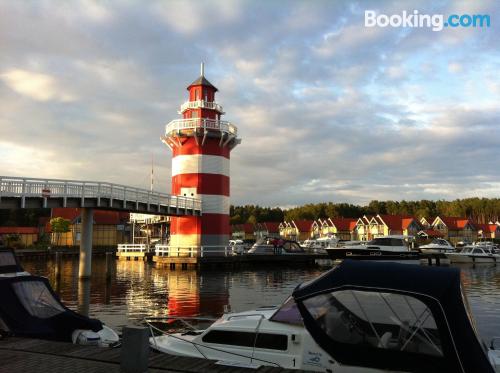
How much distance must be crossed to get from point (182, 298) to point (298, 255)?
79.2 ft

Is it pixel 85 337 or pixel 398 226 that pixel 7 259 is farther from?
pixel 398 226

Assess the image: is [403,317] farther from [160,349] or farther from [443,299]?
[160,349]

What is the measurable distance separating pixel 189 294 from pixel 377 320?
2007cm

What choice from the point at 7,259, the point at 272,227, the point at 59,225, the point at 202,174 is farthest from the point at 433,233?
the point at 7,259

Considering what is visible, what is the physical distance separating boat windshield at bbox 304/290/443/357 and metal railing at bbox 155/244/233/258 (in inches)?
1396

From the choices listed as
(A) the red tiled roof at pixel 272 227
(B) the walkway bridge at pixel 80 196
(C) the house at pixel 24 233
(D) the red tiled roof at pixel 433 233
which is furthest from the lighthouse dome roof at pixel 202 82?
(A) the red tiled roof at pixel 272 227

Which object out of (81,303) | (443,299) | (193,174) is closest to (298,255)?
(193,174)

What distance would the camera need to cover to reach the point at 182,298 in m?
24.3

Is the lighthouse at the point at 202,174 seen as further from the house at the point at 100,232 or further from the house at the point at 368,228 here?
the house at the point at 368,228

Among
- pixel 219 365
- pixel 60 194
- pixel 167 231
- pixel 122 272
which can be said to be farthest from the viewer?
pixel 167 231

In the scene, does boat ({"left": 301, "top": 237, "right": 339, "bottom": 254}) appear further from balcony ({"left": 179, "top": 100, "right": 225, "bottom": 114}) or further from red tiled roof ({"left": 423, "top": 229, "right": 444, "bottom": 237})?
red tiled roof ({"left": 423, "top": 229, "right": 444, "bottom": 237})

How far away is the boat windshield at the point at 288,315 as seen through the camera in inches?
319

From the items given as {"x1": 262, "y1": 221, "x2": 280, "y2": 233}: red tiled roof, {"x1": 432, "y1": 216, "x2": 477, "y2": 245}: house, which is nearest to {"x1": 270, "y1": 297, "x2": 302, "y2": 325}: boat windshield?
{"x1": 432, "y1": 216, "x2": 477, "y2": 245}: house

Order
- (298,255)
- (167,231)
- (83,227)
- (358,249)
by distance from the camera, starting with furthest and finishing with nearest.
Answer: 1. (167,231)
2. (298,255)
3. (358,249)
4. (83,227)
